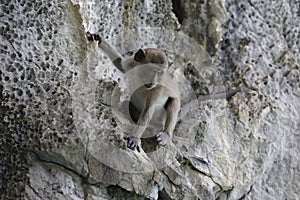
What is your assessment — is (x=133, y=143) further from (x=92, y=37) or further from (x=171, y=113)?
(x=92, y=37)

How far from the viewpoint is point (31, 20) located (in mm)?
3420

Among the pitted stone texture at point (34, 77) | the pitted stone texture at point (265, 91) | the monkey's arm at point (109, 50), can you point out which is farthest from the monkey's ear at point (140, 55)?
the pitted stone texture at point (265, 91)

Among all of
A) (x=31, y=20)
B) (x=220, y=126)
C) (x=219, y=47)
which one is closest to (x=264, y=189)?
(x=220, y=126)

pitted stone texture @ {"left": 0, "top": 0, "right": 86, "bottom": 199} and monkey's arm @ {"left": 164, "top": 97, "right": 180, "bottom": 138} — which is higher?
pitted stone texture @ {"left": 0, "top": 0, "right": 86, "bottom": 199}

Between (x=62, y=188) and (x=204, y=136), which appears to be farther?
(x=204, y=136)

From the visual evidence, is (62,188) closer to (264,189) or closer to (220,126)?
(220,126)

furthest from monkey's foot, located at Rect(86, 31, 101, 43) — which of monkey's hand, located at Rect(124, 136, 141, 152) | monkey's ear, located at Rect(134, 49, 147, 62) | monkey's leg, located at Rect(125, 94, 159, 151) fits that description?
Answer: monkey's hand, located at Rect(124, 136, 141, 152)

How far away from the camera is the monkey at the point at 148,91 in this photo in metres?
3.30

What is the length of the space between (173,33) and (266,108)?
863 mm

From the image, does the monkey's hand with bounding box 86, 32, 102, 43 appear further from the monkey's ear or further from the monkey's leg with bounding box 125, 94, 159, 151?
the monkey's leg with bounding box 125, 94, 159, 151

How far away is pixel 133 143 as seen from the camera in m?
3.22

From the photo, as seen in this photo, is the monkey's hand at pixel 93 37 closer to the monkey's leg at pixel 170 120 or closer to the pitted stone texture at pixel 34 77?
the pitted stone texture at pixel 34 77

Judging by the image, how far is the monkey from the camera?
3.30 meters

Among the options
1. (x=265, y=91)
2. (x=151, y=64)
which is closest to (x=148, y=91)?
(x=151, y=64)
